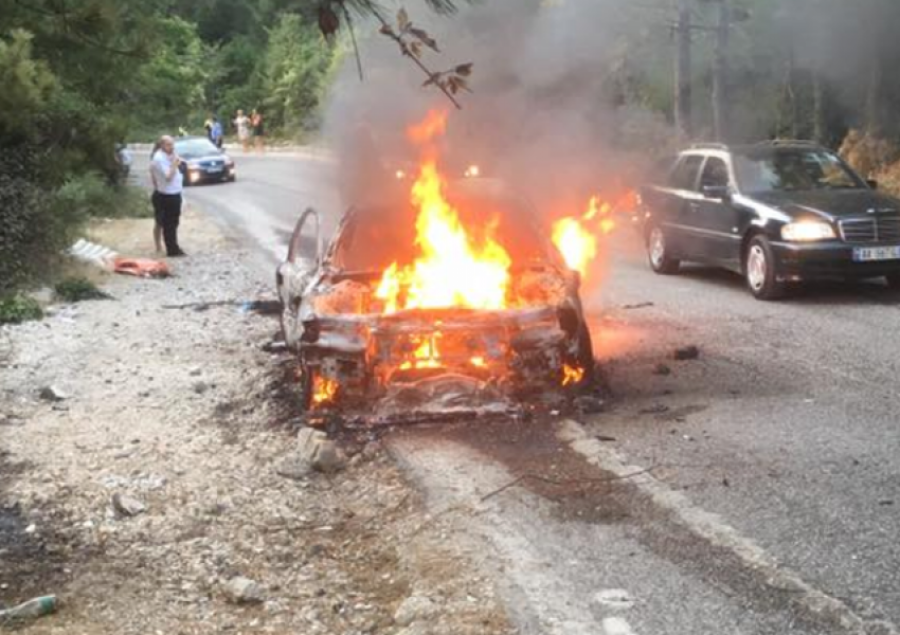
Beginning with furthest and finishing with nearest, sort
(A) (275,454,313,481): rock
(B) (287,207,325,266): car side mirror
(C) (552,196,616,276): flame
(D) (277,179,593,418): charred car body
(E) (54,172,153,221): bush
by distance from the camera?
(E) (54,172,153,221): bush
(C) (552,196,616,276): flame
(B) (287,207,325,266): car side mirror
(D) (277,179,593,418): charred car body
(A) (275,454,313,481): rock

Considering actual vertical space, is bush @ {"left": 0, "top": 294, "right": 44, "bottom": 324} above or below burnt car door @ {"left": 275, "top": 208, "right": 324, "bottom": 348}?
below

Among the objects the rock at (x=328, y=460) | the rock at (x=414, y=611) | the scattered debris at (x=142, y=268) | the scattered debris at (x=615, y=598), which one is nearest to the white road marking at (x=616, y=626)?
the scattered debris at (x=615, y=598)

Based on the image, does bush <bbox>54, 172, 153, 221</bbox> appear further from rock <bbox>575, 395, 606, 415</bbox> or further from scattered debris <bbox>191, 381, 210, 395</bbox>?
rock <bbox>575, 395, 606, 415</bbox>

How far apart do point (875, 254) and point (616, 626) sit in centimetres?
819

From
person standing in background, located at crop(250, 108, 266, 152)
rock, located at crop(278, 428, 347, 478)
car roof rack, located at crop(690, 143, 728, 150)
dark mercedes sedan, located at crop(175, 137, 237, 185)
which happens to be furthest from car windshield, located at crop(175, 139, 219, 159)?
rock, located at crop(278, 428, 347, 478)

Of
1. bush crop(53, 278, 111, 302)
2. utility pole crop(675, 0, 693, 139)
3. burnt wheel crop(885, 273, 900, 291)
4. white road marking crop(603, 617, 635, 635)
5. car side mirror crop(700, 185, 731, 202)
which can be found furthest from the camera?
utility pole crop(675, 0, 693, 139)

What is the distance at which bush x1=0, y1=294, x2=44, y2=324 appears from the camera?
36.8ft

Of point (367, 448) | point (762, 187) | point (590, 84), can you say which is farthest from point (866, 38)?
point (367, 448)

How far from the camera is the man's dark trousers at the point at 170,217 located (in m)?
16.2

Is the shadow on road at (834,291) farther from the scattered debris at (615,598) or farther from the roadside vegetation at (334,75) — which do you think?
the scattered debris at (615,598)

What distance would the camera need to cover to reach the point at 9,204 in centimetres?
1374

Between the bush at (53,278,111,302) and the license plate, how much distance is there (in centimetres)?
858

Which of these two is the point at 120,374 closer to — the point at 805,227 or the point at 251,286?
the point at 251,286

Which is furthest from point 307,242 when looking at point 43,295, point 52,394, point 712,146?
point 52,394
